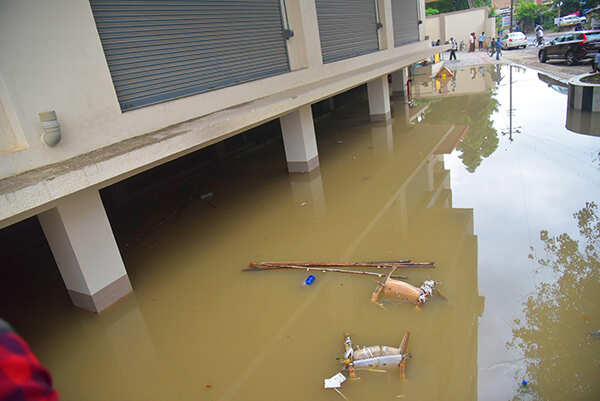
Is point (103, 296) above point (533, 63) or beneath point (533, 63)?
above

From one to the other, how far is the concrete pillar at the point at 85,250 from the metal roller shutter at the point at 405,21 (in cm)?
1453

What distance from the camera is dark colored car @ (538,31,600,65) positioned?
19.5 m

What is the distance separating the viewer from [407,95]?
65.7 ft

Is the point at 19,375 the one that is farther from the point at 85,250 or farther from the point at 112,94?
the point at 112,94

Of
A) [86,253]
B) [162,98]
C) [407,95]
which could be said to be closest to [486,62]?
[407,95]

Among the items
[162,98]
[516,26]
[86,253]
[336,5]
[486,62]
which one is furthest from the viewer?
[516,26]

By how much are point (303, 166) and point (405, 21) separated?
11092mm

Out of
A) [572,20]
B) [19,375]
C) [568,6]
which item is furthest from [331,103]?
[568,6]

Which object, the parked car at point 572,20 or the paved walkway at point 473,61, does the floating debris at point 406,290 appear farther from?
the parked car at point 572,20

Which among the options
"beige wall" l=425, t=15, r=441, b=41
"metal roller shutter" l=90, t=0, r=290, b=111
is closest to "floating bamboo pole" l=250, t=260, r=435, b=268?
"metal roller shutter" l=90, t=0, r=290, b=111

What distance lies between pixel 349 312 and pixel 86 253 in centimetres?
347

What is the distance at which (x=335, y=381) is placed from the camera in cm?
400

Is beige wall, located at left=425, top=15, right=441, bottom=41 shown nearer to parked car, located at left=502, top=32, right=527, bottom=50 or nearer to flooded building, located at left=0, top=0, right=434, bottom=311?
parked car, located at left=502, top=32, right=527, bottom=50

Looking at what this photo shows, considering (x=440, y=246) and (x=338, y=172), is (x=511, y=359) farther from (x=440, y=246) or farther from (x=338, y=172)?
(x=338, y=172)
